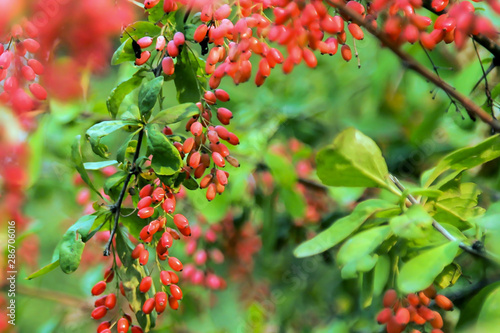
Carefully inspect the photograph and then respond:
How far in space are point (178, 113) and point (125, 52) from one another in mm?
110

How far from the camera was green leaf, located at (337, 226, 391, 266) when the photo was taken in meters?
0.55

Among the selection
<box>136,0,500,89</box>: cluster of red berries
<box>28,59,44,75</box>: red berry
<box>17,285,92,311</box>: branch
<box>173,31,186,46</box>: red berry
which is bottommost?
<box>17,285,92,311</box>: branch

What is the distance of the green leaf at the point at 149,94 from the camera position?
0.63 m

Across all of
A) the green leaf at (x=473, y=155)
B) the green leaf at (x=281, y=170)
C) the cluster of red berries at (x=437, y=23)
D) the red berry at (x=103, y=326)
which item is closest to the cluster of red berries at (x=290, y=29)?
the cluster of red berries at (x=437, y=23)

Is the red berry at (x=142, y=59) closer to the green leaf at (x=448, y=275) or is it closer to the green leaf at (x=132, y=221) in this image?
the green leaf at (x=132, y=221)

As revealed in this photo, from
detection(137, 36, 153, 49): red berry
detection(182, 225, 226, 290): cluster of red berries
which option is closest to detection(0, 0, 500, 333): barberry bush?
detection(137, 36, 153, 49): red berry

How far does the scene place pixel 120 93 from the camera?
711mm

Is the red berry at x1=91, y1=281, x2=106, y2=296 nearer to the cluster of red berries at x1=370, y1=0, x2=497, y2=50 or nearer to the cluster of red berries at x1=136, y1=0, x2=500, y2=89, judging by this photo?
the cluster of red berries at x1=136, y1=0, x2=500, y2=89

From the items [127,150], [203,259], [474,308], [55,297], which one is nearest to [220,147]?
[127,150]

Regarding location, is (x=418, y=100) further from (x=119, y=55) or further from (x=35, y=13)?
(x=35, y=13)

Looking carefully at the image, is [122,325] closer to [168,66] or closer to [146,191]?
[146,191]

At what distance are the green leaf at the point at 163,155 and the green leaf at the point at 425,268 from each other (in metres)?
0.26

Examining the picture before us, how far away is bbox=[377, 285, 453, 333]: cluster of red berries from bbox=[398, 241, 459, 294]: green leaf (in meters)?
0.12

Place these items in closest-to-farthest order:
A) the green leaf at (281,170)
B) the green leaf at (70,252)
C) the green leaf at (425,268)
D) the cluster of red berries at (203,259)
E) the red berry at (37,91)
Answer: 1. the green leaf at (425,268)
2. the green leaf at (70,252)
3. the red berry at (37,91)
4. the green leaf at (281,170)
5. the cluster of red berries at (203,259)
